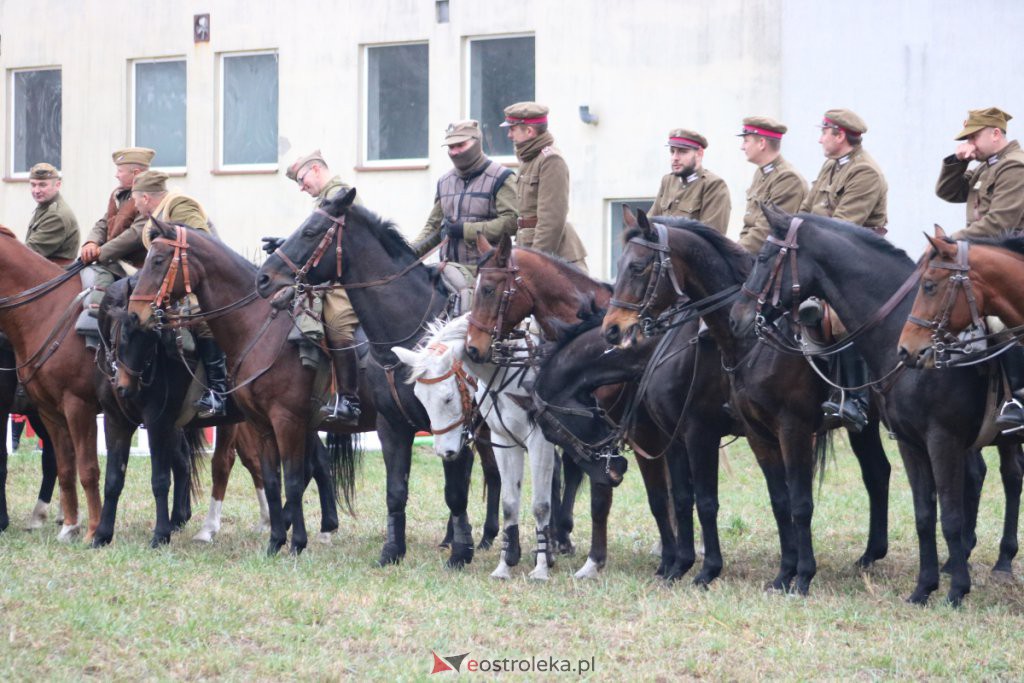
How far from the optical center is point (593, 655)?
7.11 meters

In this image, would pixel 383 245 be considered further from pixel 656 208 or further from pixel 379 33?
pixel 379 33

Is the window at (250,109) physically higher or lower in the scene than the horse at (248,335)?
higher

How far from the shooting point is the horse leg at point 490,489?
1066cm

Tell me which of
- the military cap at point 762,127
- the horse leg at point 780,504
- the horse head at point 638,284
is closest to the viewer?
the horse head at point 638,284

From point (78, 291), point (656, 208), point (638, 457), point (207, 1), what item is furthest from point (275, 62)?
point (638, 457)

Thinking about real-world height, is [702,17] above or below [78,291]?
above

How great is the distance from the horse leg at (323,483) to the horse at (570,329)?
2778 mm

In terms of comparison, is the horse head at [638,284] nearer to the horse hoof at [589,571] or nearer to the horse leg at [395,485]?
the horse hoof at [589,571]

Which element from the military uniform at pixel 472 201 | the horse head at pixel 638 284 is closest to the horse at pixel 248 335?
the military uniform at pixel 472 201

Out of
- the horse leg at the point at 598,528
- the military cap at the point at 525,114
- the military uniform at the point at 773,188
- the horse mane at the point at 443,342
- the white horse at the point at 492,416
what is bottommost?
the horse leg at the point at 598,528

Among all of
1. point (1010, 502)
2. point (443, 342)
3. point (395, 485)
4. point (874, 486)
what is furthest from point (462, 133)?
point (1010, 502)

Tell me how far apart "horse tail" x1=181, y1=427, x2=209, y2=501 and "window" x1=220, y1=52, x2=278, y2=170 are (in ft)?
32.7

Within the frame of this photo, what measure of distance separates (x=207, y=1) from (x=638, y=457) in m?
14.4

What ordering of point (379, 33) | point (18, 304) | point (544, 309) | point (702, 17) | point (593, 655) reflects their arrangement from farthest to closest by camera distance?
point (379, 33), point (702, 17), point (18, 304), point (544, 309), point (593, 655)
